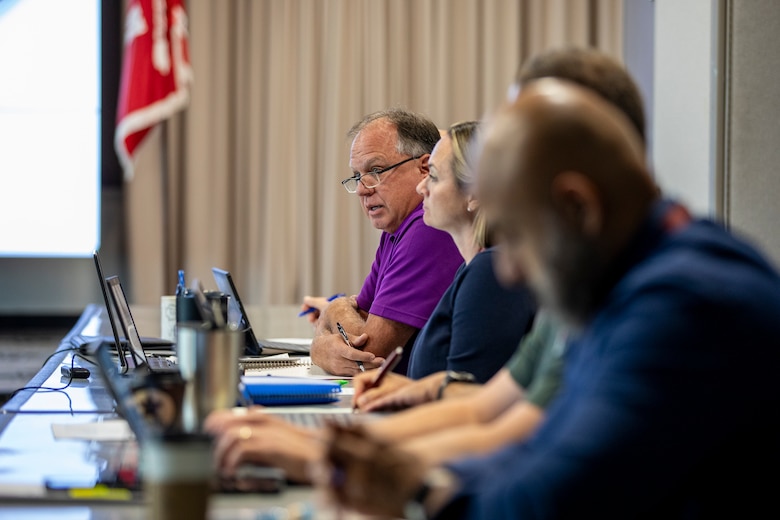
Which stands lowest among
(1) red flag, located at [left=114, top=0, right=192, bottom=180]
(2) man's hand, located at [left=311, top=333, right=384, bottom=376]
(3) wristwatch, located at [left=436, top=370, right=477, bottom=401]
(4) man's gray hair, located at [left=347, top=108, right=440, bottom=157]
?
(2) man's hand, located at [left=311, top=333, right=384, bottom=376]

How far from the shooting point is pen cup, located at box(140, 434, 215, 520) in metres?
1.04

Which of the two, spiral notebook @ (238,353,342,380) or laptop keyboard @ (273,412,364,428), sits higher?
laptop keyboard @ (273,412,364,428)

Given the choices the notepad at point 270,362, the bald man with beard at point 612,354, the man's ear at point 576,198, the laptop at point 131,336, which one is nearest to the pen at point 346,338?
the notepad at point 270,362

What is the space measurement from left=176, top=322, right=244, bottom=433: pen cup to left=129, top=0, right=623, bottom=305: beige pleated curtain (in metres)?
3.48

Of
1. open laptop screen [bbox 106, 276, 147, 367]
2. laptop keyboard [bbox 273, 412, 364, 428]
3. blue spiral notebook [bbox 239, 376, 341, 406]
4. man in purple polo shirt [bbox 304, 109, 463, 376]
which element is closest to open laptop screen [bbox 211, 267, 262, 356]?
man in purple polo shirt [bbox 304, 109, 463, 376]

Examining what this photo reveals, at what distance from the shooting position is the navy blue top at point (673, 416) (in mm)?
903

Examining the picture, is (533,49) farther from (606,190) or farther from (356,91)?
(606,190)

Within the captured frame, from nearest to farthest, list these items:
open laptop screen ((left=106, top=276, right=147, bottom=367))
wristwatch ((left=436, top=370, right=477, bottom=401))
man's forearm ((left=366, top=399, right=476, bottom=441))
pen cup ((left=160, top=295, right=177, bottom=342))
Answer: man's forearm ((left=366, top=399, right=476, bottom=441)), wristwatch ((left=436, top=370, right=477, bottom=401)), open laptop screen ((left=106, top=276, right=147, bottom=367)), pen cup ((left=160, top=295, right=177, bottom=342))

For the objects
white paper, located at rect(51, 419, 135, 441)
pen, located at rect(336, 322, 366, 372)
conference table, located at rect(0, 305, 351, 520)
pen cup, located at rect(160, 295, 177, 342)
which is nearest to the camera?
conference table, located at rect(0, 305, 351, 520)

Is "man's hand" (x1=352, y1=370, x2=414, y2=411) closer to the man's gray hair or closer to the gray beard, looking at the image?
the gray beard

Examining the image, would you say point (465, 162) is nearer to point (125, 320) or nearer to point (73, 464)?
point (125, 320)

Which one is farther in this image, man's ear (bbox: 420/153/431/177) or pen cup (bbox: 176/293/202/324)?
man's ear (bbox: 420/153/431/177)

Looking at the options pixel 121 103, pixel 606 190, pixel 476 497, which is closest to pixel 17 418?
pixel 476 497

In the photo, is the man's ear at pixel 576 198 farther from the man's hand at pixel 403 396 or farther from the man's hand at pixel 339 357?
the man's hand at pixel 339 357
